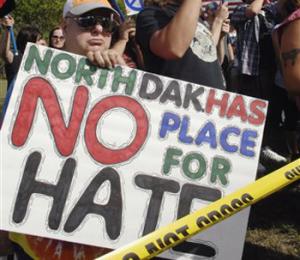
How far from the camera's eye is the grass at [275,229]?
11.1 ft

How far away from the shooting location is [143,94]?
1.94m

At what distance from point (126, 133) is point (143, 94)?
0.15 meters

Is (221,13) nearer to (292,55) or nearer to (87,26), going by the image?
(292,55)

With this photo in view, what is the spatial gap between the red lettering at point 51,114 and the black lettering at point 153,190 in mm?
264

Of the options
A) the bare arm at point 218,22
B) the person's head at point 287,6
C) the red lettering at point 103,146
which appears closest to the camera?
the red lettering at point 103,146

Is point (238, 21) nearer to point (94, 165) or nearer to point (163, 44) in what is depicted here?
point (163, 44)

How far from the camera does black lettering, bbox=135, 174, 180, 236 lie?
1902mm

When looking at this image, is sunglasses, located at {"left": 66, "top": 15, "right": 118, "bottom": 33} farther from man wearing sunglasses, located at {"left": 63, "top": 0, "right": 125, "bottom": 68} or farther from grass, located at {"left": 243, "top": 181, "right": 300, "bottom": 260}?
grass, located at {"left": 243, "top": 181, "right": 300, "bottom": 260}

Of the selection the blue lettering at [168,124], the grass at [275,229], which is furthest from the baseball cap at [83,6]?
the grass at [275,229]

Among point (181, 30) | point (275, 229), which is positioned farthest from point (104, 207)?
point (275, 229)

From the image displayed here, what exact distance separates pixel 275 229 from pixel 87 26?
86.3 inches

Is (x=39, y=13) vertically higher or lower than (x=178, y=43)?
higher

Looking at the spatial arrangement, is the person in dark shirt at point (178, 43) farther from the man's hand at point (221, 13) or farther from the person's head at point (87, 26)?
the man's hand at point (221, 13)

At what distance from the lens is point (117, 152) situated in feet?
6.22
